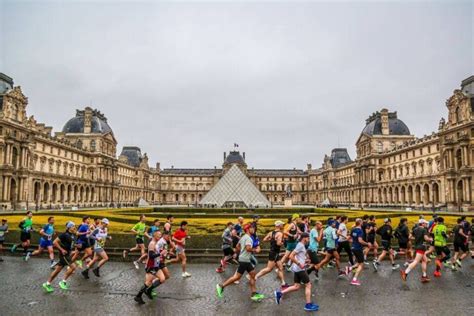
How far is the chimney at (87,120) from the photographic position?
71.9 m

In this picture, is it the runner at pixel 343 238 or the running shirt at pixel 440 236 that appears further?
the running shirt at pixel 440 236

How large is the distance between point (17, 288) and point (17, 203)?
4321 cm

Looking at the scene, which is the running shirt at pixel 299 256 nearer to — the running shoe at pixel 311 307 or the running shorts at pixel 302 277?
the running shorts at pixel 302 277

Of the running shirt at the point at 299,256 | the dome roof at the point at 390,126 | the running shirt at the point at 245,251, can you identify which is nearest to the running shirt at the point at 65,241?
the running shirt at the point at 245,251

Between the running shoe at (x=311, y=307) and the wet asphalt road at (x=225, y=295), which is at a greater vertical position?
the running shoe at (x=311, y=307)

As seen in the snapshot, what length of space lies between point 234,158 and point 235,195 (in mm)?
75205

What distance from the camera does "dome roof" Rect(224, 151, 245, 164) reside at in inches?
4702

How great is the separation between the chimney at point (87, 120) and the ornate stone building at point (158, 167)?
0.20 metres

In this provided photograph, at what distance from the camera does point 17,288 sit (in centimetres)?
901

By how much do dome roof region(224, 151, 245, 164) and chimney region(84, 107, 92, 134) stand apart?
54.9 metres

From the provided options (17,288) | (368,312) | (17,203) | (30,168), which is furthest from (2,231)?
(30,168)

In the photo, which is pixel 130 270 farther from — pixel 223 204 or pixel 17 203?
pixel 17 203

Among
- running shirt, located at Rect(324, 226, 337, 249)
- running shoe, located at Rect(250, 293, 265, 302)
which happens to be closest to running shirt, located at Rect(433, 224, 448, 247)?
running shirt, located at Rect(324, 226, 337, 249)

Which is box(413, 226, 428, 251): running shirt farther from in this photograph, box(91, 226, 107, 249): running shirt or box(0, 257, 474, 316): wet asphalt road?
box(91, 226, 107, 249): running shirt
